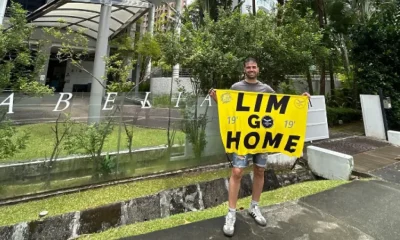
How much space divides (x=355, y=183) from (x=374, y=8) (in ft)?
38.9

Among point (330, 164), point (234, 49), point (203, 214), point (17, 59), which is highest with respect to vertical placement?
point (234, 49)

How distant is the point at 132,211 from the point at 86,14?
1418 centimetres

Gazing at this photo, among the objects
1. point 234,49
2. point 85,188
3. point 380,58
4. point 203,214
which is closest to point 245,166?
point 203,214

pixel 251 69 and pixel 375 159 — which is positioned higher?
pixel 251 69

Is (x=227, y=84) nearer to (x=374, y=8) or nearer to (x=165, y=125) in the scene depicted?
(x=165, y=125)

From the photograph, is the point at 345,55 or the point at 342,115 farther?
the point at 345,55

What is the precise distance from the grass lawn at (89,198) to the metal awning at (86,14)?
9305mm

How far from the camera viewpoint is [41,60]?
4445 millimetres

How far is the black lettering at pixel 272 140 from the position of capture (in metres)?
2.80

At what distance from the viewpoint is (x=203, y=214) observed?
308cm

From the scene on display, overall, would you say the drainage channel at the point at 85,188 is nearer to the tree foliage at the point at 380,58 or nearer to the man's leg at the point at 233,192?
the man's leg at the point at 233,192

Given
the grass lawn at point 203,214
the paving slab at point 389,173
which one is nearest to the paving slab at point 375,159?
the paving slab at point 389,173

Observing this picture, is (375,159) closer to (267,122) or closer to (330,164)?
(330,164)

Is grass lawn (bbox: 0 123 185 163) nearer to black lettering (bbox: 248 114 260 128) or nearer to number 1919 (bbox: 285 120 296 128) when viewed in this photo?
black lettering (bbox: 248 114 260 128)
